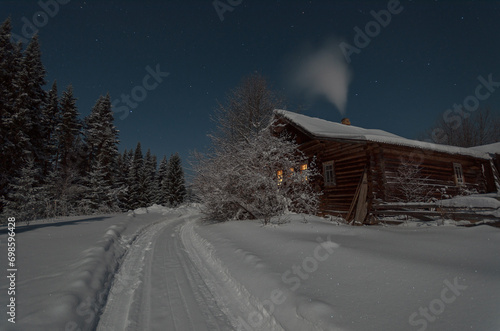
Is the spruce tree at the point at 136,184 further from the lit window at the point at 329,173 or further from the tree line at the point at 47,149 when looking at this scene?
the lit window at the point at 329,173

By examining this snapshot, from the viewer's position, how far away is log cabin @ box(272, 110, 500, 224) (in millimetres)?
10711

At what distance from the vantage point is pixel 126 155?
4403 centimetres

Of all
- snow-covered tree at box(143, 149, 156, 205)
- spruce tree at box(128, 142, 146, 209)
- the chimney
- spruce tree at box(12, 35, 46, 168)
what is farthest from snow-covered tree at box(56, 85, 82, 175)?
the chimney

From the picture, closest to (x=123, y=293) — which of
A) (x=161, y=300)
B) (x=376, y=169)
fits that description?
(x=161, y=300)

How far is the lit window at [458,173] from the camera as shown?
14.8m

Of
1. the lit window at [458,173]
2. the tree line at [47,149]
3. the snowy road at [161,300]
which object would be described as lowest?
the snowy road at [161,300]

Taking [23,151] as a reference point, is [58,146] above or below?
above

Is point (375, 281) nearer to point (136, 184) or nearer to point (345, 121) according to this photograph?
point (345, 121)

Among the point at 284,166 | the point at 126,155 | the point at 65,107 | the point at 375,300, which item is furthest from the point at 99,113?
the point at 375,300

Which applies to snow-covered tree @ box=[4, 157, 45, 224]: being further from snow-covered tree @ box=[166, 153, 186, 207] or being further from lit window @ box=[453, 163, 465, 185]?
lit window @ box=[453, 163, 465, 185]

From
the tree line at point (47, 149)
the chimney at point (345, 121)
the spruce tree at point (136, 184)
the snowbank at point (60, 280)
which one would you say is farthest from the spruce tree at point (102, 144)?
the chimney at point (345, 121)

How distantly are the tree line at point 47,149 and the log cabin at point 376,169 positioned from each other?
54.4ft

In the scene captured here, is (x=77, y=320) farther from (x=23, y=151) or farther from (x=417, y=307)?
(x=23, y=151)

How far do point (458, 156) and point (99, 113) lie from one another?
3706 centimetres
